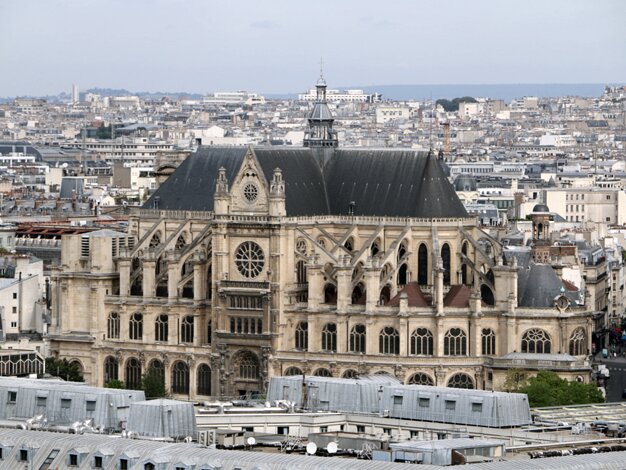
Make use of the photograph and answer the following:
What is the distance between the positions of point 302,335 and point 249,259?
5405 mm

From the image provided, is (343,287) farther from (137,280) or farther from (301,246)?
(137,280)

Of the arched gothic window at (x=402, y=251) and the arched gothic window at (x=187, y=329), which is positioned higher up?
the arched gothic window at (x=402, y=251)

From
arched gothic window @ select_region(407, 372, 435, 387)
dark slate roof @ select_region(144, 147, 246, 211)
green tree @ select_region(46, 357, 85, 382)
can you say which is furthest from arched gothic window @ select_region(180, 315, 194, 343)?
arched gothic window @ select_region(407, 372, 435, 387)

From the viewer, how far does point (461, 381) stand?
166125 millimetres

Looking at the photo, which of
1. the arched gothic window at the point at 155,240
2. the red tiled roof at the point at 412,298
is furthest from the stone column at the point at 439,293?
the arched gothic window at the point at 155,240

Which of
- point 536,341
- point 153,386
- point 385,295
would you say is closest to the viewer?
point 536,341

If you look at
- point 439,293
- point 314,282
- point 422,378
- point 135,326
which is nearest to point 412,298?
point 439,293

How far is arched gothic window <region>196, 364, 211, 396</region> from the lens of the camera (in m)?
174

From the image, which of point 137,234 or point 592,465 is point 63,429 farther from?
point 137,234

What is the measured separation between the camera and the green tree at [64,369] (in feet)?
560

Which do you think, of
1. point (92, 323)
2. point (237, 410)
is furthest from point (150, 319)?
point (237, 410)

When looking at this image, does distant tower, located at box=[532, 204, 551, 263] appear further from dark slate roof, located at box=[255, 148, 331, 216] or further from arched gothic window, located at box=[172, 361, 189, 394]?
arched gothic window, located at box=[172, 361, 189, 394]

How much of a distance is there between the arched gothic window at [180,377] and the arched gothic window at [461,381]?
17.5m

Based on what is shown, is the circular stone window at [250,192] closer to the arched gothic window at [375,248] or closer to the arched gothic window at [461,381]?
the arched gothic window at [375,248]
